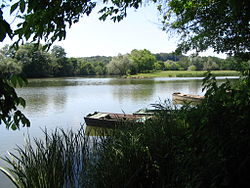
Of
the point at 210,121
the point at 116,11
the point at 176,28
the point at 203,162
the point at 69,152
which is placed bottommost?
the point at 69,152

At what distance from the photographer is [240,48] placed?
7.25 metres

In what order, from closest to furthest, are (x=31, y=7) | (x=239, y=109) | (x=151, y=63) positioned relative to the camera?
(x=31, y=7)
(x=239, y=109)
(x=151, y=63)

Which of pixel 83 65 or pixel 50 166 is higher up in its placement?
pixel 83 65

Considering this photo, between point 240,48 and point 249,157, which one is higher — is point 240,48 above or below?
above

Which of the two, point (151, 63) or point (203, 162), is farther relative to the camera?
point (151, 63)

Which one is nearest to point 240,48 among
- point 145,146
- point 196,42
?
point 196,42

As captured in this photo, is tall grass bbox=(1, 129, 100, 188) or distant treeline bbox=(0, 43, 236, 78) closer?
tall grass bbox=(1, 129, 100, 188)

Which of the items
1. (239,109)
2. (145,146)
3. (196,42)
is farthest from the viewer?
(196,42)

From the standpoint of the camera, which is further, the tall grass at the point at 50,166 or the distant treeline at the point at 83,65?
the distant treeline at the point at 83,65

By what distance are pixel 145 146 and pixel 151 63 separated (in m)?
77.5

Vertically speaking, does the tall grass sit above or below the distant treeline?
below

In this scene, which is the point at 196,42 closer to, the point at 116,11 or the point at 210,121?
the point at 116,11

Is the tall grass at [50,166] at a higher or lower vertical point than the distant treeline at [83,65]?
lower

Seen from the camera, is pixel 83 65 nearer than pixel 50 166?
No
